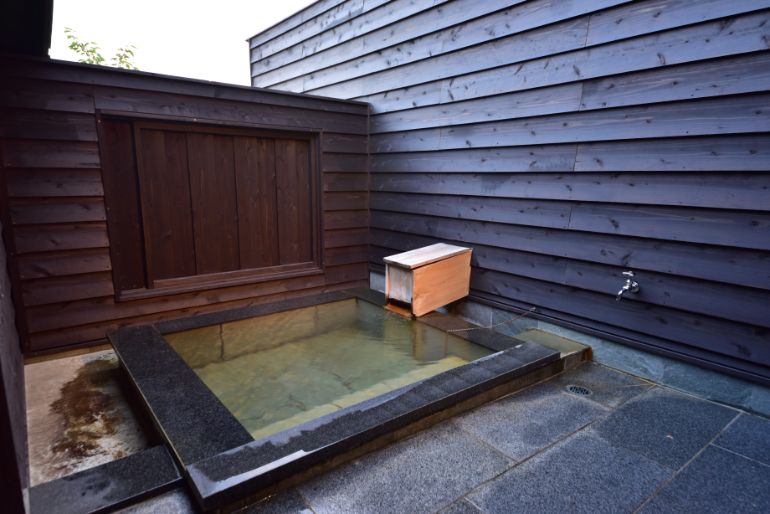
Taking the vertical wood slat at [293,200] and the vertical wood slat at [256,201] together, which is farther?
the vertical wood slat at [293,200]

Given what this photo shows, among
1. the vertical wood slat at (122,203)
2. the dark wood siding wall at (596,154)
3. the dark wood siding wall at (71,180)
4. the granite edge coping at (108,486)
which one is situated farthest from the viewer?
the vertical wood slat at (122,203)

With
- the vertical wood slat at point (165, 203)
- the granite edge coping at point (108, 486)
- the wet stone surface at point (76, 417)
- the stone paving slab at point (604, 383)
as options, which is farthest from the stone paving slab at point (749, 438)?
the vertical wood slat at point (165, 203)

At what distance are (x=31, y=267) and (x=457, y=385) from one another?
2.66 metres

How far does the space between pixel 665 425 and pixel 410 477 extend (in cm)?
128

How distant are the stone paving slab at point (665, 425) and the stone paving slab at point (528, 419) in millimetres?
118

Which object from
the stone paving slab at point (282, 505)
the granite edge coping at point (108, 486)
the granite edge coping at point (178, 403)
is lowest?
the stone paving slab at point (282, 505)

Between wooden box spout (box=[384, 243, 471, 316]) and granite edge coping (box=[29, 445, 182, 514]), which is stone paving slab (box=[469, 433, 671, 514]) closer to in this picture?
granite edge coping (box=[29, 445, 182, 514])

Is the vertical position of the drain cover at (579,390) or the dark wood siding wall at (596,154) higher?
the dark wood siding wall at (596,154)

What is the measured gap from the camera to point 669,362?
2.33 meters

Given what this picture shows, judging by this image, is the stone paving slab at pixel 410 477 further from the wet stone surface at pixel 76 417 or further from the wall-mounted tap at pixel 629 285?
the wall-mounted tap at pixel 629 285

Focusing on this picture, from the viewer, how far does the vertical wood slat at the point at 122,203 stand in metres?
2.84

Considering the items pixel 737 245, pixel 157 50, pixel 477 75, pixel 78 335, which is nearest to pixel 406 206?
pixel 477 75

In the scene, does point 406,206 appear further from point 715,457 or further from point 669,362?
point 715,457

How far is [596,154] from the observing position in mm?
2498
